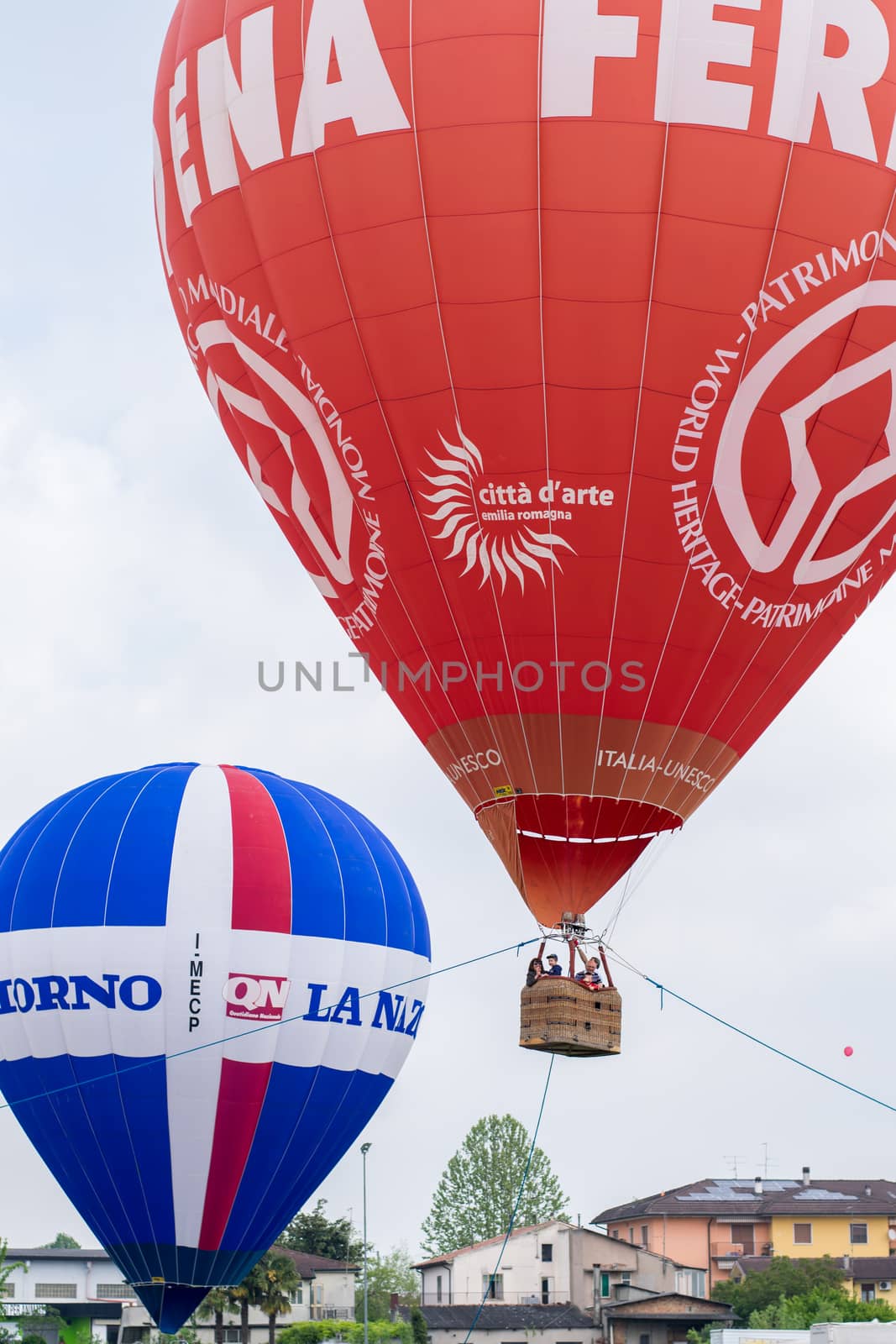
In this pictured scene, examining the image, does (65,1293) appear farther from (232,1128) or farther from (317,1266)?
(232,1128)

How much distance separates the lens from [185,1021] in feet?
77.7

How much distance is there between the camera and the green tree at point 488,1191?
64500mm

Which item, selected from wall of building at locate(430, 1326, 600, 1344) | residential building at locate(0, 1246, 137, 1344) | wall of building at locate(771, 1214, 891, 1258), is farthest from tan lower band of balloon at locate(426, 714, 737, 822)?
wall of building at locate(771, 1214, 891, 1258)

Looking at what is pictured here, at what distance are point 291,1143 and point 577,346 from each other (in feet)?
40.4

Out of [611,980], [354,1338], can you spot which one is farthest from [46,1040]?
[354,1338]

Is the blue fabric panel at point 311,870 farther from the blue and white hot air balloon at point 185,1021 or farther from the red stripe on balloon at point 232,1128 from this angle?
the red stripe on balloon at point 232,1128

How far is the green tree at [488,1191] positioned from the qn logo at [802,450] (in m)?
50.2

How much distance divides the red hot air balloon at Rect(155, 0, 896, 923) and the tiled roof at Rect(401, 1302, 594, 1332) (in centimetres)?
3529

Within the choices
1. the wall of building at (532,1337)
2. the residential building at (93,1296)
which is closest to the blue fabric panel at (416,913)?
the wall of building at (532,1337)

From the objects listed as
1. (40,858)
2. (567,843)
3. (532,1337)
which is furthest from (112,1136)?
(532,1337)

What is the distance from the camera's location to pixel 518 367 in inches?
611

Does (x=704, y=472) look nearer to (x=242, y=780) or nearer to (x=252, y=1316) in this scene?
(x=242, y=780)

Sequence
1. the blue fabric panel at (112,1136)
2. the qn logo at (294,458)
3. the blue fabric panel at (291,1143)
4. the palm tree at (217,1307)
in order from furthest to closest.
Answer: the palm tree at (217,1307), the blue fabric panel at (291,1143), the blue fabric panel at (112,1136), the qn logo at (294,458)

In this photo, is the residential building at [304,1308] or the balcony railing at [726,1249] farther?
the balcony railing at [726,1249]
